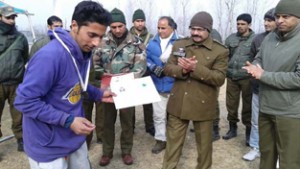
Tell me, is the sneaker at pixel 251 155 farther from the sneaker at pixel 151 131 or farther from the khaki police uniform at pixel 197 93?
the sneaker at pixel 151 131

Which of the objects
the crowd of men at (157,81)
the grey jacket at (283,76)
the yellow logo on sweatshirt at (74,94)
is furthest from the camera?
the grey jacket at (283,76)

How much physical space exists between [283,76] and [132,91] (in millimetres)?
1467

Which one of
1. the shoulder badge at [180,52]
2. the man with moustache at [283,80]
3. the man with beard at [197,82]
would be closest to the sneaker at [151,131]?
the man with beard at [197,82]

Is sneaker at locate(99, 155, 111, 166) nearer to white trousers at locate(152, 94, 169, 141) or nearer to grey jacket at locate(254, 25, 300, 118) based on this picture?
white trousers at locate(152, 94, 169, 141)

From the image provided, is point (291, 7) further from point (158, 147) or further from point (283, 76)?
point (158, 147)

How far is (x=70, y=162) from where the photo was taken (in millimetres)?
2230

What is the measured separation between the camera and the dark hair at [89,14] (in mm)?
1853

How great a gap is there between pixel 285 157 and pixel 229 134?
7.10 feet

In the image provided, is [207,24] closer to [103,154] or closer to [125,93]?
[125,93]

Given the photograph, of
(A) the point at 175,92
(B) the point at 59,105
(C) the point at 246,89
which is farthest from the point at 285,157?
(B) the point at 59,105

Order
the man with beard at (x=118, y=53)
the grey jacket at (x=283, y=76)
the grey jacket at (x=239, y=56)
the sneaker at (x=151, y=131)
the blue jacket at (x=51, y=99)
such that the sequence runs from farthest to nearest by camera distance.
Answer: the sneaker at (x=151, y=131) < the grey jacket at (x=239, y=56) < the man with beard at (x=118, y=53) < the grey jacket at (x=283, y=76) < the blue jacket at (x=51, y=99)

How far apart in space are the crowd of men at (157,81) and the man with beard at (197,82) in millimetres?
11

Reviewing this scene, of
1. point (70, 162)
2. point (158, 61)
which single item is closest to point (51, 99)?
point (70, 162)

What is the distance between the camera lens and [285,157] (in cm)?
293
